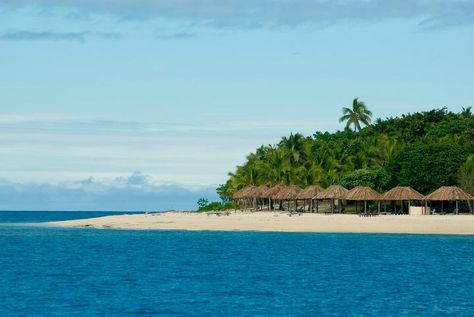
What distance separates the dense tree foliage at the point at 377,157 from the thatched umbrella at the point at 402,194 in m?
3.80

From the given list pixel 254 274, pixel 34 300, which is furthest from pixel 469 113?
pixel 34 300

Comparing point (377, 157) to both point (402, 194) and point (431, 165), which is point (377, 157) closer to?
point (431, 165)

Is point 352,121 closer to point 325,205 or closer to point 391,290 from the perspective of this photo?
point 325,205

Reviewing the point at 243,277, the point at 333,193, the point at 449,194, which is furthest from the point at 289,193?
the point at 243,277

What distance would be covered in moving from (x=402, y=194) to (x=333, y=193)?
722 centimetres

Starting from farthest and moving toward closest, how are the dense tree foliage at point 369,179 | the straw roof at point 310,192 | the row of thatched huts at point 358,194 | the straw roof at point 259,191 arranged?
the straw roof at point 259,191
the dense tree foliage at point 369,179
the straw roof at point 310,192
the row of thatched huts at point 358,194

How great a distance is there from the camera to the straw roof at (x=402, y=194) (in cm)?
8300

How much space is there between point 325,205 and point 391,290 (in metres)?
67.7

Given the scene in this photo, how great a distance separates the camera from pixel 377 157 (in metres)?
99.6

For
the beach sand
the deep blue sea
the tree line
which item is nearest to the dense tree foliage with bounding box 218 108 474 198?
the tree line

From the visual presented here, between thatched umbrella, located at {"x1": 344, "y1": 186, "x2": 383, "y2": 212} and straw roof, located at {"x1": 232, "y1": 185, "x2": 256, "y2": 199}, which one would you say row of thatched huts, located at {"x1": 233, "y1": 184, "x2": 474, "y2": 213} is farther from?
straw roof, located at {"x1": 232, "y1": 185, "x2": 256, "y2": 199}

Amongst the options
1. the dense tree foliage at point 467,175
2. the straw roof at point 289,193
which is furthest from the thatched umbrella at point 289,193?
the dense tree foliage at point 467,175

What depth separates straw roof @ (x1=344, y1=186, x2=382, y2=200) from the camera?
85125mm

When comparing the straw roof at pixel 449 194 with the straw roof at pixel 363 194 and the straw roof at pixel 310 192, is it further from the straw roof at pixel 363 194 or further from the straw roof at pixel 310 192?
the straw roof at pixel 310 192
